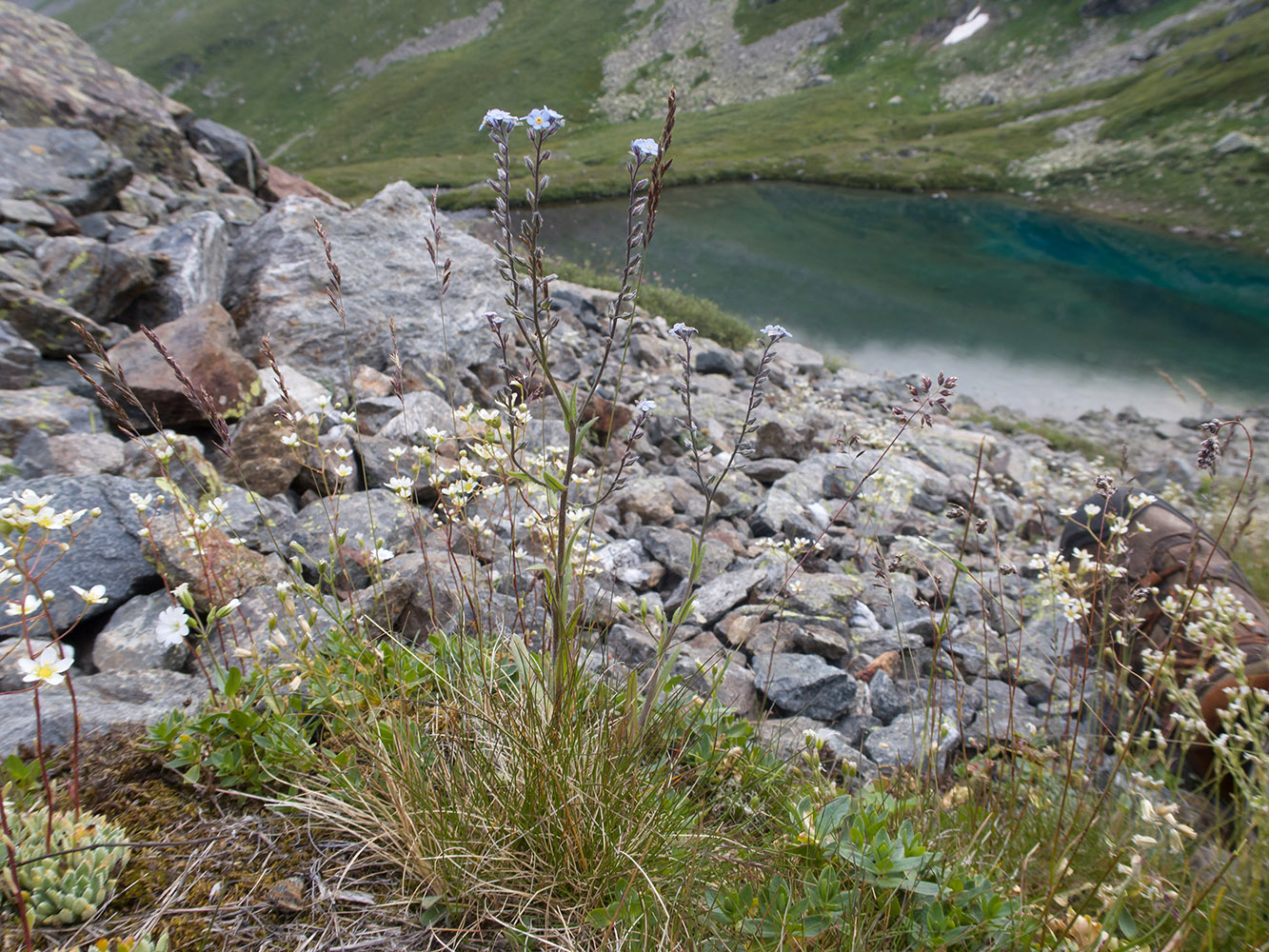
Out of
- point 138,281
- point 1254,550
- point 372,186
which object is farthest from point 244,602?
point 372,186

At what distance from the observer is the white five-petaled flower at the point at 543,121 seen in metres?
1.90

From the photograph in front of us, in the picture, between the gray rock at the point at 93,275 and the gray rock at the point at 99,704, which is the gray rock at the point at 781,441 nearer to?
the gray rock at the point at 99,704

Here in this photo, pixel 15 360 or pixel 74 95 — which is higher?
pixel 74 95

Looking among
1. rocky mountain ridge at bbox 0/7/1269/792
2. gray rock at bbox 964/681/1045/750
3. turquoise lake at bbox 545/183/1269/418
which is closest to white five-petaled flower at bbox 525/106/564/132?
rocky mountain ridge at bbox 0/7/1269/792

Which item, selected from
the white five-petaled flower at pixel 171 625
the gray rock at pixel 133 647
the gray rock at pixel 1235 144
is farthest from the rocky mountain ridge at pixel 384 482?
the gray rock at pixel 1235 144

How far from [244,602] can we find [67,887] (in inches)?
74.7

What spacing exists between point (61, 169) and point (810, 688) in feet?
38.1

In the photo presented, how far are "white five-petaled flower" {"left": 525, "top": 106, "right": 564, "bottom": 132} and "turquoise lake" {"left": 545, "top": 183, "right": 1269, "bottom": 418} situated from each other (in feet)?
62.3

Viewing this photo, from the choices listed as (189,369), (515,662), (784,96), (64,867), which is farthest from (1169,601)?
(784,96)

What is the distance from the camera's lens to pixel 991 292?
28.5 m

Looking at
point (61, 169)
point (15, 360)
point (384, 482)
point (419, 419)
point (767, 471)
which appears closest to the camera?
point (384, 482)

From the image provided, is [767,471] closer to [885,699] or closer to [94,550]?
[885,699]

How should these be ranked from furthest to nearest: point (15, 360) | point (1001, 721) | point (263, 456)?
point (15, 360) → point (263, 456) → point (1001, 721)

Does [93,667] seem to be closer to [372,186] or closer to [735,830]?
[735,830]
